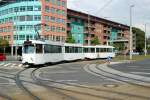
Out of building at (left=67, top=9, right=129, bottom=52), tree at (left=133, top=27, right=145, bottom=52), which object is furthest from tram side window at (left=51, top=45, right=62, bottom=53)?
tree at (left=133, top=27, right=145, bottom=52)

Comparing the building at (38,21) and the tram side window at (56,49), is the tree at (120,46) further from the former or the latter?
the tram side window at (56,49)

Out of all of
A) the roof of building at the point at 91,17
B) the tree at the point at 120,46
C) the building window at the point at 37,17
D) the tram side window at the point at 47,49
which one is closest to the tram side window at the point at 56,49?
the tram side window at the point at 47,49

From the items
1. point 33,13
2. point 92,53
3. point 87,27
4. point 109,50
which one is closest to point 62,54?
point 92,53

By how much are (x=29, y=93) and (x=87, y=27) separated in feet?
338

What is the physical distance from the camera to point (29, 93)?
503 inches

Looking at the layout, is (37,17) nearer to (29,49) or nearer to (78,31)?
(78,31)

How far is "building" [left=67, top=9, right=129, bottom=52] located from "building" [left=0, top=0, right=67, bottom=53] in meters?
7.08

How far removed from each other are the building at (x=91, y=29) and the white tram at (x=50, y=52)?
40.4m

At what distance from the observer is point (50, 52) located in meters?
35.3

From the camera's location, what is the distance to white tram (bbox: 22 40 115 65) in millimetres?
31672

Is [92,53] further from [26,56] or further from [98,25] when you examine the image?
[98,25]

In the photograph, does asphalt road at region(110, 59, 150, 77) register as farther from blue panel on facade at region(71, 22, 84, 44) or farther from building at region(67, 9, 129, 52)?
blue panel on facade at region(71, 22, 84, 44)

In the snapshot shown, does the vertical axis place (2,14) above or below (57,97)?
above

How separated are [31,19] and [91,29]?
1377 inches
